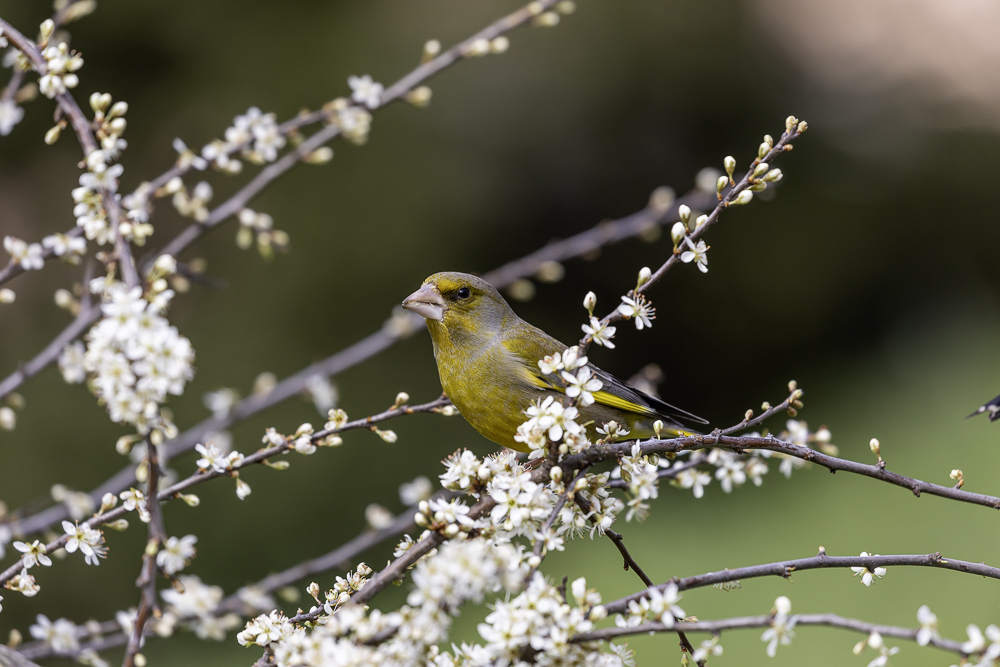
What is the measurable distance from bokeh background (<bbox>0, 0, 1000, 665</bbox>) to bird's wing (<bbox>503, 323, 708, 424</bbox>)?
55.4 inches

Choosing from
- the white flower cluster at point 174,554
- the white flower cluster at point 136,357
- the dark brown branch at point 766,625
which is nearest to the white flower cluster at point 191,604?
the white flower cluster at point 174,554

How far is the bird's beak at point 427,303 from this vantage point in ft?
6.39

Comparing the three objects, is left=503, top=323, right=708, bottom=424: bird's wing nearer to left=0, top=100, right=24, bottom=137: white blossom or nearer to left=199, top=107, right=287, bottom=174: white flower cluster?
left=199, top=107, right=287, bottom=174: white flower cluster

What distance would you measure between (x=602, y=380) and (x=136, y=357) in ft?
4.03

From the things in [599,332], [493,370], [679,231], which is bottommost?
[599,332]

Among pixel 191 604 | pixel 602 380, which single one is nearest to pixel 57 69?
pixel 191 604

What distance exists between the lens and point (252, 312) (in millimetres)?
4188

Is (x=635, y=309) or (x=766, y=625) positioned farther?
(x=635, y=309)

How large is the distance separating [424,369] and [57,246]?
308 centimetres

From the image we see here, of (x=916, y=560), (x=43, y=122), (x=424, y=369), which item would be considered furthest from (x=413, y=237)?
(x=916, y=560)

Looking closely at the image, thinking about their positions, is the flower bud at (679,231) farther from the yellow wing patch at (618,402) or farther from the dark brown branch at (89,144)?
the yellow wing patch at (618,402)

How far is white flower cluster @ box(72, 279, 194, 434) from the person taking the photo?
0.96 metres

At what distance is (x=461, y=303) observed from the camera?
210 centimetres

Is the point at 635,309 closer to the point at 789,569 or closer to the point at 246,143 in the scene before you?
the point at 789,569
